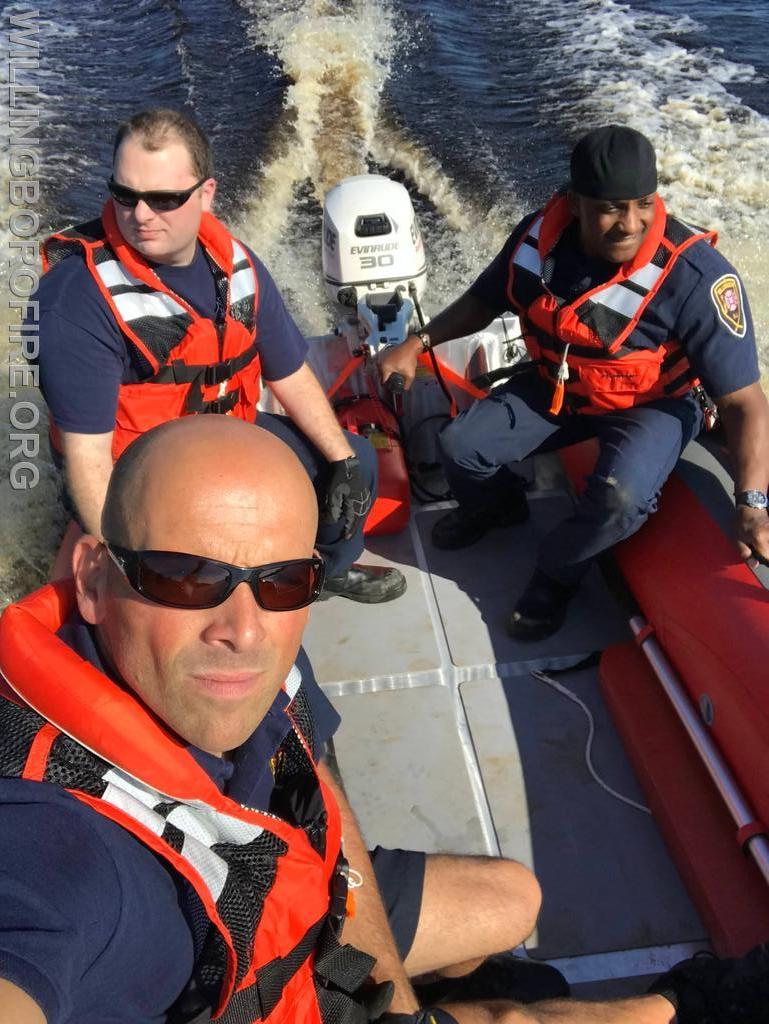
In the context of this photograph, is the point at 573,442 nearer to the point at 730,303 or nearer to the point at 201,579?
the point at 730,303

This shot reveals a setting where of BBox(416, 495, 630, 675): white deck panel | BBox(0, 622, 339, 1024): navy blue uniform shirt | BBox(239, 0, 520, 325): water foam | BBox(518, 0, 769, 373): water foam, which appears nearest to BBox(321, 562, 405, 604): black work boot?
BBox(416, 495, 630, 675): white deck panel

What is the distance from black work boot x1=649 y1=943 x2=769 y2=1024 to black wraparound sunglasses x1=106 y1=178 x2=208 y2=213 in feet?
5.87

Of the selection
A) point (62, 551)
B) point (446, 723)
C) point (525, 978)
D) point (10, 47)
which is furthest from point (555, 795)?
point (10, 47)

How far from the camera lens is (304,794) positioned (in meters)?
1.39

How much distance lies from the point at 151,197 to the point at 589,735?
61.0 inches

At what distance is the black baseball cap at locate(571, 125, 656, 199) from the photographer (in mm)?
2209

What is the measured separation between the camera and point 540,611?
2533 mm

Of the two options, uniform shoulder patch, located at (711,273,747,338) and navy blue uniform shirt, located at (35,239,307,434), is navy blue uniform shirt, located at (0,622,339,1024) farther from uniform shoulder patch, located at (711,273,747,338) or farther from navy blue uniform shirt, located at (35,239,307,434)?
uniform shoulder patch, located at (711,273,747,338)

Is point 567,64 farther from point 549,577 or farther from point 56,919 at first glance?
point 56,919

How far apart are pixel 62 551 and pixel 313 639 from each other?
676 millimetres

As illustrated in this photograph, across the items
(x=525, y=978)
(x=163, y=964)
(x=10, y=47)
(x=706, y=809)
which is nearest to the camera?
(x=163, y=964)

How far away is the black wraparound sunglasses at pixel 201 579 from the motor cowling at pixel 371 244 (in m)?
2.25

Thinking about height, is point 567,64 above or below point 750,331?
below

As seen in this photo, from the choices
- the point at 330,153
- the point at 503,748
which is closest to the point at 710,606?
the point at 503,748
